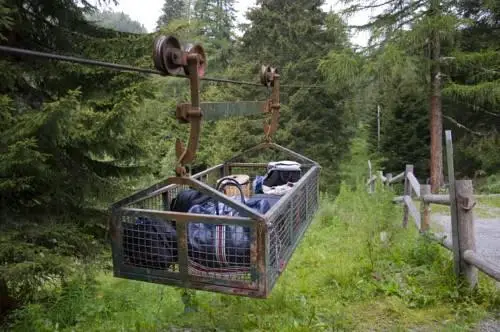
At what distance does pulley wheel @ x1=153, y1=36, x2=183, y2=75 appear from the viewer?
175 cm

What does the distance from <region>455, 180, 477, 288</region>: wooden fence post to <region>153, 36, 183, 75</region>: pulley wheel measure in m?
2.80

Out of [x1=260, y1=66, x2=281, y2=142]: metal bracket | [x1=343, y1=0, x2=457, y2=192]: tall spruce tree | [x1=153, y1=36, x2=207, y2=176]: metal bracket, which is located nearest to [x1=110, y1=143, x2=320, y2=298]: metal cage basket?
[x1=153, y1=36, x2=207, y2=176]: metal bracket

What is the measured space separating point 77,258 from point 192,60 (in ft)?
6.82

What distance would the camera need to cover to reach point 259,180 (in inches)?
165

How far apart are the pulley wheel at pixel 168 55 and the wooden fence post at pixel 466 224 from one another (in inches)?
110

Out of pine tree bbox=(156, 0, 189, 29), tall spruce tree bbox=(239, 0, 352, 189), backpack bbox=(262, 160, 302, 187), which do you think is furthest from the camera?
pine tree bbox=(156, 0, 189, 29)

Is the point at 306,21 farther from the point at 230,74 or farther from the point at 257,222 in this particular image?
the point at 257,222

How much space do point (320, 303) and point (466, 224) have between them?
1.45m

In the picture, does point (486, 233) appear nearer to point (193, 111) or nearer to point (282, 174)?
point (282, 174)

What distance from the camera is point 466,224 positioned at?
3523 mm

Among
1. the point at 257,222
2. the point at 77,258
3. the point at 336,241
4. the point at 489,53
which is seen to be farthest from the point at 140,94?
the point at 489,53

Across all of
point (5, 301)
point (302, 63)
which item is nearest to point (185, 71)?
point (5, 301)

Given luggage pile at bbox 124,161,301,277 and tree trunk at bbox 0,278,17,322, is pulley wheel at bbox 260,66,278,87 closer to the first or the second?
luggage pile at bbox 124,161,301,277

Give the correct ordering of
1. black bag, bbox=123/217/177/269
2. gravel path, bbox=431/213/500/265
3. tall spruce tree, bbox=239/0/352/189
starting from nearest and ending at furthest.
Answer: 1. black bag, bbox=123/217/177/269
2. gravel path, bbox=431/213/500/265
3. tall spruce tree, bbox=239/0/352/189
